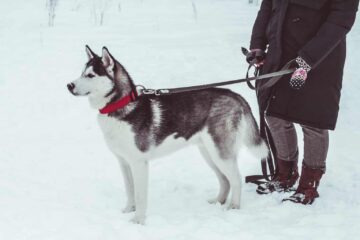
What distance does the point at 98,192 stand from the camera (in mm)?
3824

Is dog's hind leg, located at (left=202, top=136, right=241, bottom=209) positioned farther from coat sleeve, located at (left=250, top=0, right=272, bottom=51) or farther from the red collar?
coat sleeve, located at (left=250, top=0, right=272, bottom=51)

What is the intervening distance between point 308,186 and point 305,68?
100 centimetres

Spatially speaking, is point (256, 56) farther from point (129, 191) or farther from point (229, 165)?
point (129, 191)

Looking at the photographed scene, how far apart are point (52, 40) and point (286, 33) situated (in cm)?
469

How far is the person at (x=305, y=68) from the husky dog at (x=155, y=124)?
0.27 metres

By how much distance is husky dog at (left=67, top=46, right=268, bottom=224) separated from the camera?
3.09m

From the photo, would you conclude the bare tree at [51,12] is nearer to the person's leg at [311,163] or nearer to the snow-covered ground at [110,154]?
the snow-covered ground at [110,154]

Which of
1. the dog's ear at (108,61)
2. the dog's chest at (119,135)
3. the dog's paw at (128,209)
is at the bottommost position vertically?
the dog's paw at (128,209)

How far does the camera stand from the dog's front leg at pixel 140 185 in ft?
10.4

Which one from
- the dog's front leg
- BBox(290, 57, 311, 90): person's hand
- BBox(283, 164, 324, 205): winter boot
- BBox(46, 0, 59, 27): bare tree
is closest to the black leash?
BBox(290, 57, 311, 90): person's hand

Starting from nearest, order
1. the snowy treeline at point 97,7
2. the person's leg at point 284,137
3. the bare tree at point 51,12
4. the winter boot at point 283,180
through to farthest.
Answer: the person's leg at point 284,137 < the winter boot at point 283,180 < the bare tree at point 51,12 < the snowy treeline at point 97,7

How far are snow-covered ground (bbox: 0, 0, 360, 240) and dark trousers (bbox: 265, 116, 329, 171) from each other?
1.15 ft

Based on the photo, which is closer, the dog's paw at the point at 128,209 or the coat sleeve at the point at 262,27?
the dog's paw at the point at 128,209

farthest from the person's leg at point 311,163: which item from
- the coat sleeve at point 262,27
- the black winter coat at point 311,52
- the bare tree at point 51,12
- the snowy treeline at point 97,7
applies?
the bare tree at point 51,12
